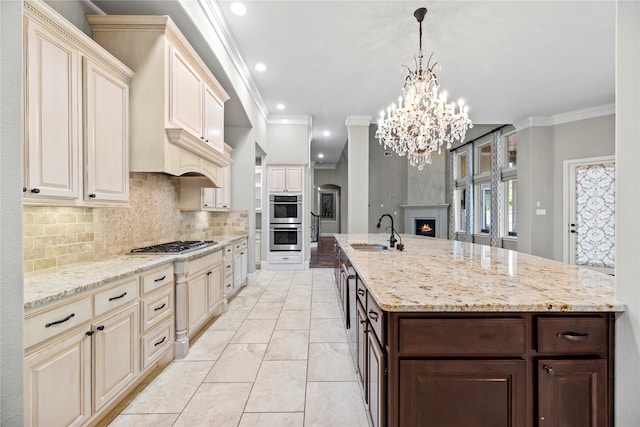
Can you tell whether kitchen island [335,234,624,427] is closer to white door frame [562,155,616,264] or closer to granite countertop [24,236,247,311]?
granite countertop [24,236,247,311]

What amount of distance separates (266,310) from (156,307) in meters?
1.60

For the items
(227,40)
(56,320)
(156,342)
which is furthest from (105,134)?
(227,40)

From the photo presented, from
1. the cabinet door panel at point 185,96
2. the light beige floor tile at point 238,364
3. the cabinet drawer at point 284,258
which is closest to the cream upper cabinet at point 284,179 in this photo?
the cabinet drawer at point 284,258

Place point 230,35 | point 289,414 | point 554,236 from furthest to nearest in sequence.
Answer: point 554,236
point 230,35
point 289,414

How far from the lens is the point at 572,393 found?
1.05 m

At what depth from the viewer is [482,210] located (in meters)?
7.52

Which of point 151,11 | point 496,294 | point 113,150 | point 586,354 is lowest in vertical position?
point 586,354

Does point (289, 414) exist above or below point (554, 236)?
below

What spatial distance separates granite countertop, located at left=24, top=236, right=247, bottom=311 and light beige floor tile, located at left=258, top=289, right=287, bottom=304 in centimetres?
177

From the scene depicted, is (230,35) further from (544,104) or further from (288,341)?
(544,104)

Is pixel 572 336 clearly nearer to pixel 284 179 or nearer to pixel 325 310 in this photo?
pixel 325 310

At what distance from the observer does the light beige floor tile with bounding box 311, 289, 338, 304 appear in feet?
12.5

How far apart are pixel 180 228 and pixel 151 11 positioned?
2206 millimetres

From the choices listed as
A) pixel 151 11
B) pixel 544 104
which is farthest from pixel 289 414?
pixel 544 104
